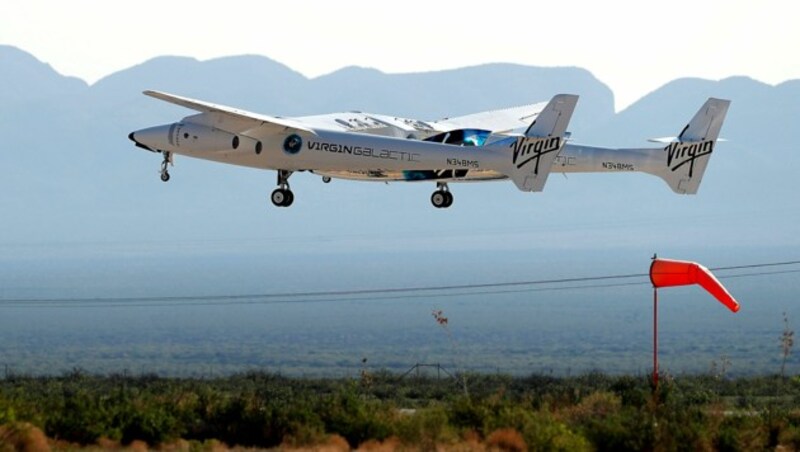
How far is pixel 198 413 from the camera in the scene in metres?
44.8

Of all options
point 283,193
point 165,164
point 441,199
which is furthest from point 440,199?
point 165,164

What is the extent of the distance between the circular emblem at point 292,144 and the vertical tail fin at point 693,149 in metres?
12.9

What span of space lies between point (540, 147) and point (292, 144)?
360 inches

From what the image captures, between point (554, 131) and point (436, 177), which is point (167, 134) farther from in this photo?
point (554, 131)

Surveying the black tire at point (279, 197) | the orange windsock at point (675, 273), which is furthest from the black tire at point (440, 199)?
the orange windsock at point (675, 273)

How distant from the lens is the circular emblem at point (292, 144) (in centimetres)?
5441

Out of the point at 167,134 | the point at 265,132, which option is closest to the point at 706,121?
the point at 265,132

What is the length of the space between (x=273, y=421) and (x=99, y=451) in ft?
17.1

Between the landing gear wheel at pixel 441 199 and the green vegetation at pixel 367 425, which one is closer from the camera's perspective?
the green vegetation at pixel 367 425

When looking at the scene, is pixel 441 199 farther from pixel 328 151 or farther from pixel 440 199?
pixel 328 151

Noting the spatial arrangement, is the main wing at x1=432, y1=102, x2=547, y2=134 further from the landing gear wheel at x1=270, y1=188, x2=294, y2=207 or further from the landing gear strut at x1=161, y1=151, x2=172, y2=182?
the landing gear strut at x1=161, y1=151, x2=172, y2=182

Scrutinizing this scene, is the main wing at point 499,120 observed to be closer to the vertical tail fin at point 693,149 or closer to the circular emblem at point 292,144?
the vertical tail fin at point 693,149

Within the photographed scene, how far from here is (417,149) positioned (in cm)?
5156

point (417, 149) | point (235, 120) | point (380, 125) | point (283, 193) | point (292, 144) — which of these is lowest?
point (283, 193)
